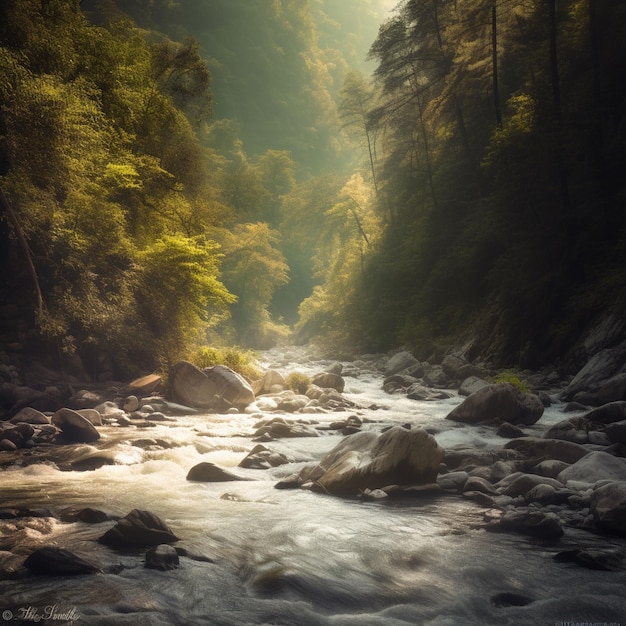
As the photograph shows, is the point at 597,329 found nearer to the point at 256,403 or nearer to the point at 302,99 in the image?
the point at 256,403

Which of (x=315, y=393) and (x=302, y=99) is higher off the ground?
(x=302, y=99)

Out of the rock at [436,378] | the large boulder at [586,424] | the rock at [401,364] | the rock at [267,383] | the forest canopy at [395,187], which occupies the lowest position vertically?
the large boulder at [586,424]

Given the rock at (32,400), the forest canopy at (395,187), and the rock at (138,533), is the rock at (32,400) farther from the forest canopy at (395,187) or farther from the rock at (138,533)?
the rock at (138,533)

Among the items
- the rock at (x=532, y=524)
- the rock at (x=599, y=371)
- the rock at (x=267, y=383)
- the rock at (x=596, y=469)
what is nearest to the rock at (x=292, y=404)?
the rock at (x=267, y=383)

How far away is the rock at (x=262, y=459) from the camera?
7266mm

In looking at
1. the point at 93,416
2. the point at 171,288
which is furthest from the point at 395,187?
the point at 93,416

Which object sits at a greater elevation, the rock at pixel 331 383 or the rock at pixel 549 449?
the rock at pixel 331 383

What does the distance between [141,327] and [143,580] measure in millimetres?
11785

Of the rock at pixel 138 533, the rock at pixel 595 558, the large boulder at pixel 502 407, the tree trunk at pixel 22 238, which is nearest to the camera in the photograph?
the rock at pixel 595 558

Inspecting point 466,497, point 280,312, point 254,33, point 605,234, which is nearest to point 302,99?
point 254,33

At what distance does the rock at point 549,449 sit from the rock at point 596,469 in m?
0.63

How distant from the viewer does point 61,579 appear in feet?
11.5

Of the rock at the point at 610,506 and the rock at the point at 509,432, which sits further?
the rock at the point at 509,432

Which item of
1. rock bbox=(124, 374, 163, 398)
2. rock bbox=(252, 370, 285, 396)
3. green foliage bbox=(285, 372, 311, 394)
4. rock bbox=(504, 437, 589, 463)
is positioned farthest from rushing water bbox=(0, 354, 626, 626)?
green foliage bbox=(285, 372, 311, 394)
